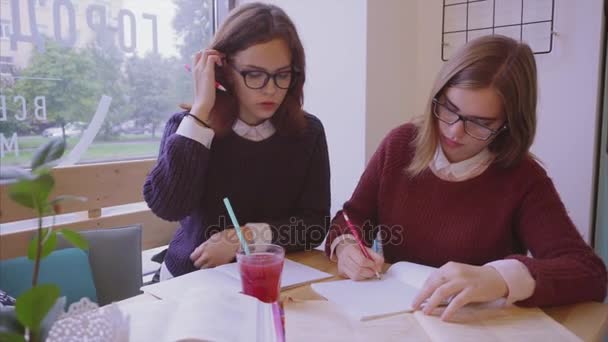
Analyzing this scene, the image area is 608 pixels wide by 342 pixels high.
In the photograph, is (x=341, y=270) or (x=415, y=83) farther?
(x=415, y=83)

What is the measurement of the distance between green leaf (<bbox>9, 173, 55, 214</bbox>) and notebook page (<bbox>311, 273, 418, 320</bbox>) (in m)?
0.57

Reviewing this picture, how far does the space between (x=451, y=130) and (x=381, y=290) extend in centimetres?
44

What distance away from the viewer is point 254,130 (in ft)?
4.50

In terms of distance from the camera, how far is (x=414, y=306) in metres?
0.81

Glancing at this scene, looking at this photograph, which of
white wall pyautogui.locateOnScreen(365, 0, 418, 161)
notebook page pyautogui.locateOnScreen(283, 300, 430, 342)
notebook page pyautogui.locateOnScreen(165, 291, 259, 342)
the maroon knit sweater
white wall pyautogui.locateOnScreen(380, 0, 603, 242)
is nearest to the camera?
notebook page pyautogui.locateOnScreen(165, 291, 259, 342)

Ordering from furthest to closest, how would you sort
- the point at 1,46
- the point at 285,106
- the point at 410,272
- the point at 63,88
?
the point at 63,88 < the point at 1,46 < the point at 285,106 < the point at 410,272

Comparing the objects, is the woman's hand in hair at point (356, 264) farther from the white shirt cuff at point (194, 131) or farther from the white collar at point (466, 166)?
the white shirt cuff at point (194, 131)

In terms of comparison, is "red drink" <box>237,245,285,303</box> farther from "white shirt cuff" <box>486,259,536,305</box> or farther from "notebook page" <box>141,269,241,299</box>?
"white shirt cuff" <box>486,259,536,305</box>

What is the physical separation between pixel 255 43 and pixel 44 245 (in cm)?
94

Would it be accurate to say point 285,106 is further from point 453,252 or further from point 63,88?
point 63,88

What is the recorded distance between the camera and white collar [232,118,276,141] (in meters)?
1.36

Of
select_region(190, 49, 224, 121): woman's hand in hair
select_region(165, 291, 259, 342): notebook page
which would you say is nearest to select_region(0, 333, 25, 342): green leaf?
select_region(165, 291, 259, 342): notebook page

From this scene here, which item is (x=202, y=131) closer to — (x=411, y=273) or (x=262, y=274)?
(x=262, y=274)

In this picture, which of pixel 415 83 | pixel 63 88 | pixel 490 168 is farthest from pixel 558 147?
pixel 63 88
